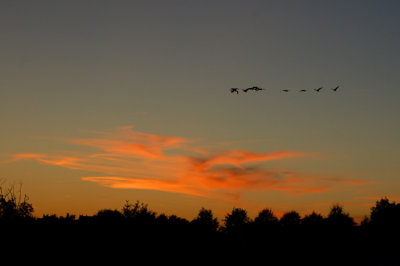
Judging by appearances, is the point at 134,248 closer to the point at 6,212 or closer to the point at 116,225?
the point at 116,225

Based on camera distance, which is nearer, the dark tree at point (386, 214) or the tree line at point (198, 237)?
the tree line at point (198, 237)

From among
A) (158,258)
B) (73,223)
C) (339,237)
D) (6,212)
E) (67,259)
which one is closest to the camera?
(67,259)

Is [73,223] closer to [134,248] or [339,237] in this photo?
[134,248]

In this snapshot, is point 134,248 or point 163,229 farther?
point 163,229

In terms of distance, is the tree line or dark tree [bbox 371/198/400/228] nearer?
the tree line

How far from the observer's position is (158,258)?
72.2m

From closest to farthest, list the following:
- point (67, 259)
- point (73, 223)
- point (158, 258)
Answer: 1. point (67, 259)
2. point (158, 258)
3. point (73, 223)

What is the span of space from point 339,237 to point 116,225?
4853 centimetres

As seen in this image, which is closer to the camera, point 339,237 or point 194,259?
point 194,259

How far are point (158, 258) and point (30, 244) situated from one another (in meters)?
18.7

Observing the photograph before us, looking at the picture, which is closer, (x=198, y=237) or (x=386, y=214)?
(x=198, y=237)

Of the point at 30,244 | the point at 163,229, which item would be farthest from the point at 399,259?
the point at 30,244

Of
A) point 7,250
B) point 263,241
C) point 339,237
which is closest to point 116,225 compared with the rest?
point 7,250

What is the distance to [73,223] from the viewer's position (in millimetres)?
81438
